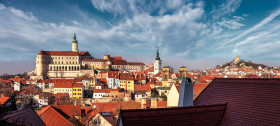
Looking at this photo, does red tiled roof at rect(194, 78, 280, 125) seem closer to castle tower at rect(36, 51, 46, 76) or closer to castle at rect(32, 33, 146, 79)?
castle at rect(32, 33, 146, 79)

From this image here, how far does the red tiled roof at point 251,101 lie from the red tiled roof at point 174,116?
1.66 ft

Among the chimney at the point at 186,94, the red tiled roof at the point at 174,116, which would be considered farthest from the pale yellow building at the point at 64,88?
the red tiled roof at the point at 174,116

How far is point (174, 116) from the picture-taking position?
16.7 feet

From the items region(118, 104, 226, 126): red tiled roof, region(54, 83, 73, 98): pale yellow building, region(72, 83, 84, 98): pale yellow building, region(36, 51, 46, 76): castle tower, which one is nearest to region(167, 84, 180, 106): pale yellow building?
region(118, 104, 226, 126): red tiled roof

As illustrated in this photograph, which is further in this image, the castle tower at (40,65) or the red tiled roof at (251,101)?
the castle tower at (40,65)

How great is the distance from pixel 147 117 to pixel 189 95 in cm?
342

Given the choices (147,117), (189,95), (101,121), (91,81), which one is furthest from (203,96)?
(91,81)

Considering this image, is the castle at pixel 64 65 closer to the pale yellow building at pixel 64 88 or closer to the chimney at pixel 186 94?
the pale yellow building at pixel 64 88

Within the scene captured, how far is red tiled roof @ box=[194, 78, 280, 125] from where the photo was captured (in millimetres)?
5387

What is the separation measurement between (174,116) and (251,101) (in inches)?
105

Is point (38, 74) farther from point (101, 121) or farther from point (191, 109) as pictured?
point (191, 109)

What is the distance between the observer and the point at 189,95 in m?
7.77

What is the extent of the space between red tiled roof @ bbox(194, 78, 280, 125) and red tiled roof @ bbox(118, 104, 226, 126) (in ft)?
1.66

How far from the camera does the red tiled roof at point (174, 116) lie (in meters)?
4.73
